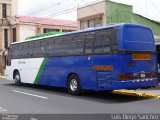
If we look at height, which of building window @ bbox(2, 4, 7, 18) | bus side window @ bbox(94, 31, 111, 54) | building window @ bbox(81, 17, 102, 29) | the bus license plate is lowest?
the bus license plate

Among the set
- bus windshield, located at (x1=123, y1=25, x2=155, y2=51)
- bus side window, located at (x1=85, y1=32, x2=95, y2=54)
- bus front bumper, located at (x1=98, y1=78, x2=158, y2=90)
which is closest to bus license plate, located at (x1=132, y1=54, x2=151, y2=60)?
bus windshield, located at (x1=123, y1=25, x2=155, y2=51)

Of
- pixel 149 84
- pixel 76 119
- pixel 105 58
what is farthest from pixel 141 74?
pixel 76 119

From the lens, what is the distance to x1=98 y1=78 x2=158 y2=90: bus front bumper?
1438 centimetres

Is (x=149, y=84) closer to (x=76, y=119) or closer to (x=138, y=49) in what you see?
(x=138, y=49)

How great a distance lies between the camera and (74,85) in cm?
1720

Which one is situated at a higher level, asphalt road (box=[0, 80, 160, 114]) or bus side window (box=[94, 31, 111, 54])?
bus side window (box=[94, 31, 111, 54])

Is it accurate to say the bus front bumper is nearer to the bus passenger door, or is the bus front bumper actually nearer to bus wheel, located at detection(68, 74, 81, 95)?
the bus passenger door

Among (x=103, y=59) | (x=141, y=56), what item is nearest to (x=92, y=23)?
(x=141, y=56)

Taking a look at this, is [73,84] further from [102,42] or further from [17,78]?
[17,78]

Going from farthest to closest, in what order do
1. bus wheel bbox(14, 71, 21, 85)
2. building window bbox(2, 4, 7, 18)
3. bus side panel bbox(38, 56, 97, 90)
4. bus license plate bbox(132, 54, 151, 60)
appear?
building window bbox(2, 4, 7, 18)
bus wheel bbox(14, 71, 21, 85)
bus side panel bbox(38, 56, 97, 90)
bus license plate bbox(132, 54, 151, 60)

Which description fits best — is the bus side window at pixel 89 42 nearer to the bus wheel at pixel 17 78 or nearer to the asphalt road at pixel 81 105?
the asphalt road at pixel 81 105

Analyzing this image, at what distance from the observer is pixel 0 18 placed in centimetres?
5512

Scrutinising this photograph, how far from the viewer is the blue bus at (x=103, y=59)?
571 inches

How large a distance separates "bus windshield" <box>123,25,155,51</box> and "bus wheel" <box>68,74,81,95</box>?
3339 millimetres
